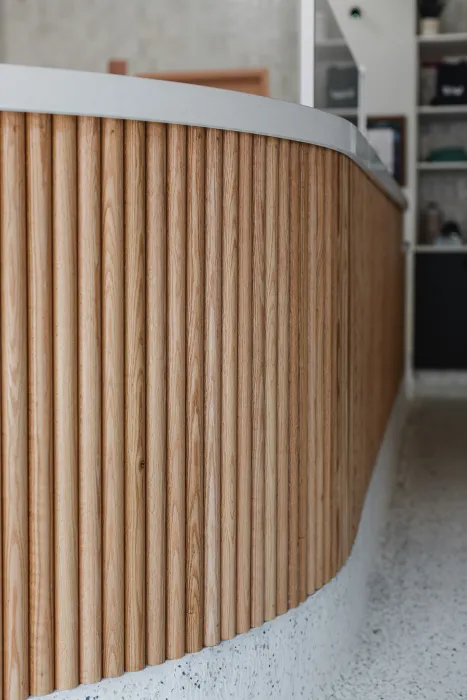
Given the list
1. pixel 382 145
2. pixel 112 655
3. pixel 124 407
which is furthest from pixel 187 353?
pixel 382 145

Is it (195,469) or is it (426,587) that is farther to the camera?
(426,587)

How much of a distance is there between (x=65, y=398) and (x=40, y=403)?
40 millimetres

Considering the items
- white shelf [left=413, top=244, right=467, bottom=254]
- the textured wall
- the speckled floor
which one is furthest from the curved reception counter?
white shelf [left=413, top=244, right=467, bottom=254]

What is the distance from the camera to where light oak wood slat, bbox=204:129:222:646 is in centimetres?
155

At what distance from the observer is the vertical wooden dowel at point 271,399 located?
1688 mm

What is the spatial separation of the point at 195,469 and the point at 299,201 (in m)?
0.57

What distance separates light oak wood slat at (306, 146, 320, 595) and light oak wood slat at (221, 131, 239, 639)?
0.28 m

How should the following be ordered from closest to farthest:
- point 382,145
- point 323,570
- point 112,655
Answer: point 112,655 < point 323,570 < point 382,145

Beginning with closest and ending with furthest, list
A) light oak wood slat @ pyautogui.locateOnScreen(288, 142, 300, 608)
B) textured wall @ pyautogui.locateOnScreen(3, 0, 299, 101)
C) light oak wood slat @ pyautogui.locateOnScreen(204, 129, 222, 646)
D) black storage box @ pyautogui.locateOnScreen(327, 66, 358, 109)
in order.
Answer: light oak wood slat @ pyautogui.locateOnScreen(204, 129, 222, 646) → light oak wood slat @ pyautogui.locateOnScreen(288, 142, 300, 608) → black storage box @ pyautogui.locateOnScreen(327, 66, 358, 109) → textured wall @ pyautogui.locateOnScreen(3, 0, 299, 101)

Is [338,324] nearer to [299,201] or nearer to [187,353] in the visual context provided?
[299,201]

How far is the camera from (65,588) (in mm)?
1394

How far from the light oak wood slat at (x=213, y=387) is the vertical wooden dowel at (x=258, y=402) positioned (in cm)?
10

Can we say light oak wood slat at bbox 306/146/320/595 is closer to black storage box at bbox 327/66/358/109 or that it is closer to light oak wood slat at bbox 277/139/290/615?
light oak wood slat at bbox 277/139/290/615

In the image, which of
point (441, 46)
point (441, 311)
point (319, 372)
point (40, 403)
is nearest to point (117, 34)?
point (441, 46)
